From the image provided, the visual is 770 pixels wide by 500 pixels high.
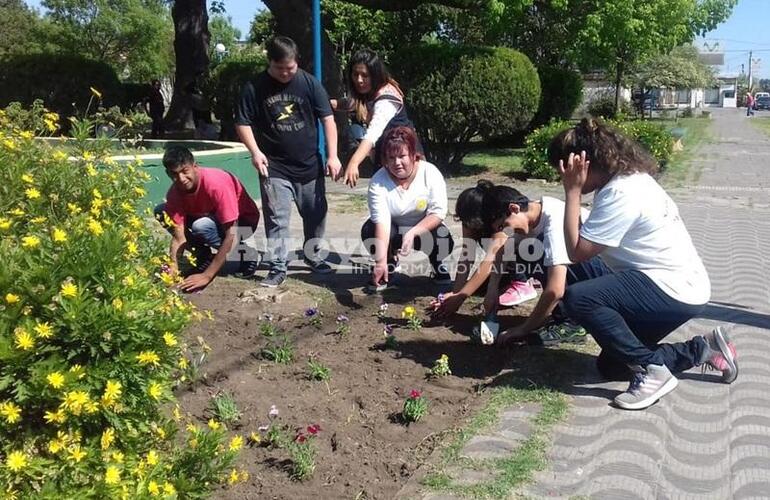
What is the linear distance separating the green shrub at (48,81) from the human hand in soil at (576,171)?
48.7 ft

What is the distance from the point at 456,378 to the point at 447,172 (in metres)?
9.19

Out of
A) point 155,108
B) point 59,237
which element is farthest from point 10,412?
point 155,108

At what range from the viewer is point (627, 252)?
3.43 metres

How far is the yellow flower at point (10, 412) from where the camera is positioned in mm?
1822

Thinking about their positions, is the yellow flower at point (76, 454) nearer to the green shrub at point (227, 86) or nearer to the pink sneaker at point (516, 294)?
the pink sneaker at point (516, 294)

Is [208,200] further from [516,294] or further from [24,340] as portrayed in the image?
[24,340]

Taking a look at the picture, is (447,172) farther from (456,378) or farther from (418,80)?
(456,378)

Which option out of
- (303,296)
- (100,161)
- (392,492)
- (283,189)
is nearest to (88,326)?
(392,492)

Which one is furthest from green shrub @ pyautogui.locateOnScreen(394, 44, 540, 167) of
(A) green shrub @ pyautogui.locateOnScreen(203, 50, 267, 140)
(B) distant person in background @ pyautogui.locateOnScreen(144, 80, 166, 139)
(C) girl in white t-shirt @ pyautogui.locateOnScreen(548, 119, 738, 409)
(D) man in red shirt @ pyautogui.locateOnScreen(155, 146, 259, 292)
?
(B) distant person in background @ pyautogui.locateOnScreen(144, 80, 166, 139)

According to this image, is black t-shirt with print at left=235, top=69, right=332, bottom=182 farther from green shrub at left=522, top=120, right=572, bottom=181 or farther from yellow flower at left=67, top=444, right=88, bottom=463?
green shrub at left=522, top=120, right=572, bottom=181

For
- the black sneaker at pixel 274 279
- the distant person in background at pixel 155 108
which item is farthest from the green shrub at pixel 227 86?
the black sneaker at pixel 274 279

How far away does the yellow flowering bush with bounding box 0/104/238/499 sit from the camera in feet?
6.09

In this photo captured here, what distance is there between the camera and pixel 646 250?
3.40m

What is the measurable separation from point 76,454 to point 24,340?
31 centimetres
